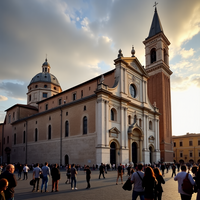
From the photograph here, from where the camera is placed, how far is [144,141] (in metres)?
38.8

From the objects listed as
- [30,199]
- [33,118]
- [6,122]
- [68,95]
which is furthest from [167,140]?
[30,199]

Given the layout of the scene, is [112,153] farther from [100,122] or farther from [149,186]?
[149,186]

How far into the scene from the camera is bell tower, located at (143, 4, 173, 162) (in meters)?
48.9

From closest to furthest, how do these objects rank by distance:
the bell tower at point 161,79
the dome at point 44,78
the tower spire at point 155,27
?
the bell tower at point 161,79
the tower spire at point 155,27
the dome at point 44,78

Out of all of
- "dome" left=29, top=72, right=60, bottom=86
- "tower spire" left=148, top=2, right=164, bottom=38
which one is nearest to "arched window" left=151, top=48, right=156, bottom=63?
"tower spire" left=148, top=2, right=164, bottom=38

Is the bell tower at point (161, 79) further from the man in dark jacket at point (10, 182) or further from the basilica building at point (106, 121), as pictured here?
the man in dark jacket at point (10, 182)

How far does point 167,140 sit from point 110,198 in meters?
42.2

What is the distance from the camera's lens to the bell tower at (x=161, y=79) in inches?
1925

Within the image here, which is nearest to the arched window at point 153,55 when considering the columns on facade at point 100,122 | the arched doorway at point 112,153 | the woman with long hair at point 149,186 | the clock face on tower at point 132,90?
the clock face on tower at point 132,90

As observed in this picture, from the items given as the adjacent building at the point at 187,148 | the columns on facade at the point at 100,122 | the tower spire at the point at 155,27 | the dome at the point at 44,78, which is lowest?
the adjacent building at the point at 187,148

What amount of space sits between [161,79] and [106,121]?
23.7 metres

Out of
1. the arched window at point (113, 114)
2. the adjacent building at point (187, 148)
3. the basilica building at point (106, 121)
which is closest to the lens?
the basilica building at point (106, 121)

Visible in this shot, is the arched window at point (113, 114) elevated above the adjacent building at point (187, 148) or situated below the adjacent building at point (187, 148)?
above

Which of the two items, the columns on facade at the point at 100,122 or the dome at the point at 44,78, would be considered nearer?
the columns on facade at the point at 100,122
